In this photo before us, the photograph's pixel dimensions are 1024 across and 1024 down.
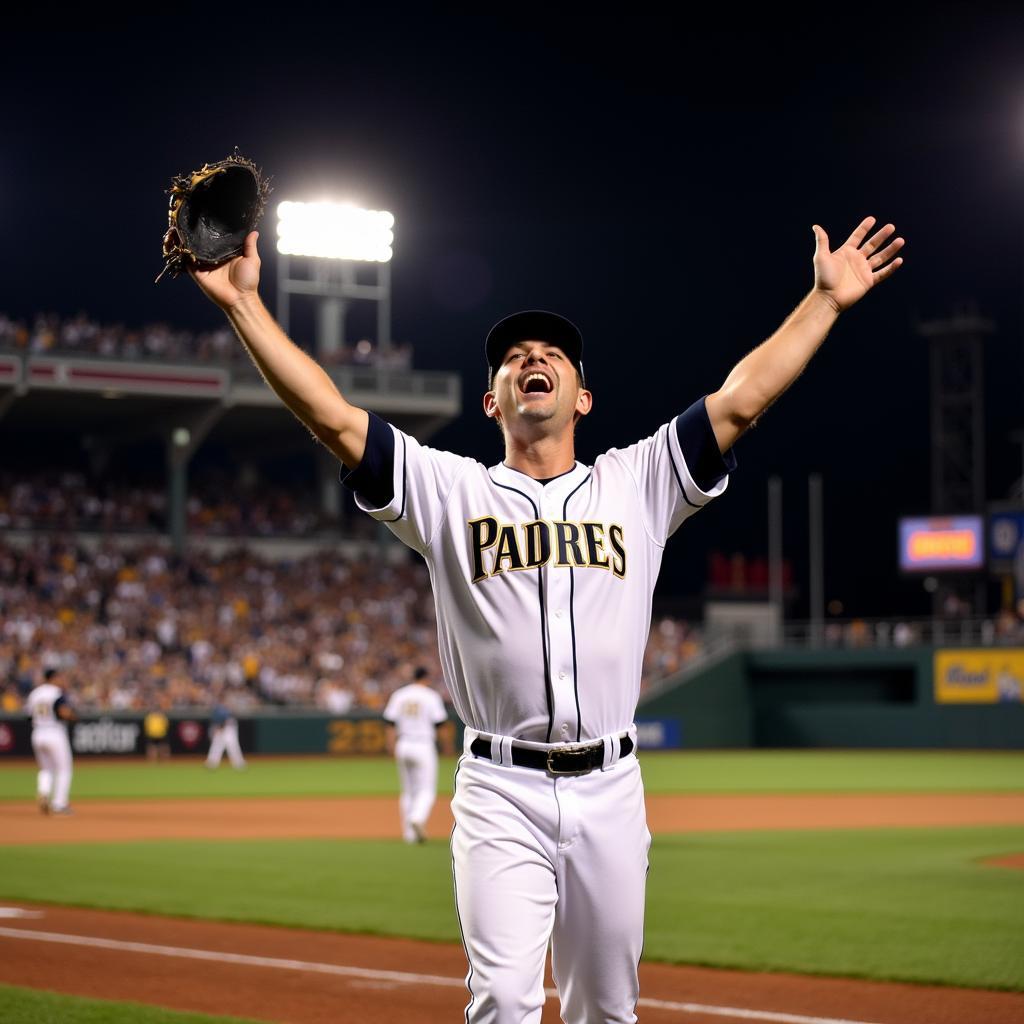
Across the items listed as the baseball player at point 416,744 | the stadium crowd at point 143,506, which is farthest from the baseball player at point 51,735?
the stadium crowd at point 143,506

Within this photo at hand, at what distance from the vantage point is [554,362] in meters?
4.48

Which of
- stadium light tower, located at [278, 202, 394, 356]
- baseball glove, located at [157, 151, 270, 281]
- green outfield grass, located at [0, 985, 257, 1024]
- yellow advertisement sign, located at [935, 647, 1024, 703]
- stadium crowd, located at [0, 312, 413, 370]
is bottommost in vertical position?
yellow advertisement sign, located at [935, 647, 1024, 703]

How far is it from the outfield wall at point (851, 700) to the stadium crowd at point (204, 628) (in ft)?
7.29

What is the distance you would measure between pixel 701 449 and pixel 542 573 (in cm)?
58

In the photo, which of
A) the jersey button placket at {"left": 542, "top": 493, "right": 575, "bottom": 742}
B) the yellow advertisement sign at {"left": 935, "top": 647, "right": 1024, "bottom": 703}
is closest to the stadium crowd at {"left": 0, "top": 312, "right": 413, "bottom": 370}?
the yellow advertisement sign at {"left": 935, "top": 647, "right": 1024, "bottom": 703}

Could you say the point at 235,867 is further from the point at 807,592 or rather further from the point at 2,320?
the point at 807,592

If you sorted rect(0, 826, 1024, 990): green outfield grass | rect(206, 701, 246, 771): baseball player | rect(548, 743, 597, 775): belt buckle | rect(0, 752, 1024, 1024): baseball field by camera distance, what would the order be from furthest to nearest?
rect(206, 701, 246, 771): baseball player, rect(0, 826, 1024, 990): green outfield grass, rect(0, 752, 1024, 1024): baseball field, rect(548, 743, 597, 775): belt buckle

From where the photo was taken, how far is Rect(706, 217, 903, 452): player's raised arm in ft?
14.5

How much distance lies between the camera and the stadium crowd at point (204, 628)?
3753 cm

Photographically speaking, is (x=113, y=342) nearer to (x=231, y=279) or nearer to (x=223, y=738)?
(x=223, y=738)

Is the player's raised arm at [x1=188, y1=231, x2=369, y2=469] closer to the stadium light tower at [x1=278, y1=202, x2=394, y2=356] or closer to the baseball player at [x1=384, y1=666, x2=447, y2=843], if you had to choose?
the baseball player at [x1=384, y1=666, x2=447, y2=843]

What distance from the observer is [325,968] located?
30.0 feet

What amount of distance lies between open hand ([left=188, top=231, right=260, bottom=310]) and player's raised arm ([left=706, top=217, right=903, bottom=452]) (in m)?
1.30

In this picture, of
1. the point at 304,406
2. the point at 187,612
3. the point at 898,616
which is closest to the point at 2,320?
the point at 187,612
